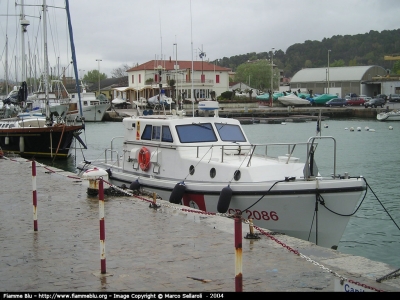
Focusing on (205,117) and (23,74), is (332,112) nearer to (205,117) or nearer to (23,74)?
(23,74)

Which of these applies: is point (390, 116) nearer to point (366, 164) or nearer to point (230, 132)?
point (366, 164)

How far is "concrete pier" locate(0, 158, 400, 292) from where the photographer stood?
6.40 meters

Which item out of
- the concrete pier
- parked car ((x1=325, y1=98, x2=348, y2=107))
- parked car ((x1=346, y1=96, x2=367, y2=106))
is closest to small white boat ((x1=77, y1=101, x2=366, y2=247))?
the concrete pier

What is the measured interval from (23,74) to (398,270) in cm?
3987

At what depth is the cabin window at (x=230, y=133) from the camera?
14.6 metres

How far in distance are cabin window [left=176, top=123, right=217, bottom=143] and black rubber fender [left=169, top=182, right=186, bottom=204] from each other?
159 centimetres

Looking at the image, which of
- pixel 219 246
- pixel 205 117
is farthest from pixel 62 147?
pixel 219 246

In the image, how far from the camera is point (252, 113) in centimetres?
6950

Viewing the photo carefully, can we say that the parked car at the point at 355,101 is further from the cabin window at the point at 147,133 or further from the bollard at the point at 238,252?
the bollard at the point at 238,252

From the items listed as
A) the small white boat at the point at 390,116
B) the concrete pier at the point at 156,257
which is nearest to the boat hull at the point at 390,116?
the small white boat at the point at 390,116

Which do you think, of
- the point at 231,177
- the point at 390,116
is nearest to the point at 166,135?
the point at 231,177

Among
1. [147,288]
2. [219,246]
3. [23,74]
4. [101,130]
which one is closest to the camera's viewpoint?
[147,288]

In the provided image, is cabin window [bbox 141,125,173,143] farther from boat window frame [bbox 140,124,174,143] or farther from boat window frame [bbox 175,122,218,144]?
boat window frame [bbox 175,122,218,144]

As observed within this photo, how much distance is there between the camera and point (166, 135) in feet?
47.6
